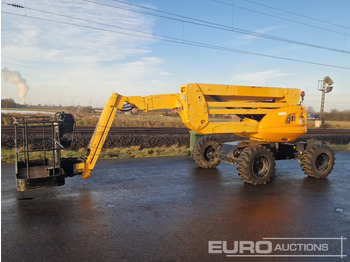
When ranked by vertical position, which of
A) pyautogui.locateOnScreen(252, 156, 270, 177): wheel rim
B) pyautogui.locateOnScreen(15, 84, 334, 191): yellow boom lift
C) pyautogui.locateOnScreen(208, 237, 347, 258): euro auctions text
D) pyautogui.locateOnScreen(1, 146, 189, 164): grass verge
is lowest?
pyautogui.locateOnScreen(208, 237, 347, 258): euro auctions text

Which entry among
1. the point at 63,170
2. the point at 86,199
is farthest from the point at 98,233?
the point at 63,170

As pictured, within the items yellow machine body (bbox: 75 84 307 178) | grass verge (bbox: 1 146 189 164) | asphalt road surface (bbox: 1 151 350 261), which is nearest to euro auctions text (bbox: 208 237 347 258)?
asphalt road surface (bbox: 1 151 350 261)

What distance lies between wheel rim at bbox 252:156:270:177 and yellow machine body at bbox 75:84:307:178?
82cm

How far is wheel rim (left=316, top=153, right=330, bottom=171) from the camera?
24.7 ft

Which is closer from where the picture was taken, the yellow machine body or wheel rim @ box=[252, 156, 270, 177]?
the yellow machine body

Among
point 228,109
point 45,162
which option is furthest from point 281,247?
point 45,162

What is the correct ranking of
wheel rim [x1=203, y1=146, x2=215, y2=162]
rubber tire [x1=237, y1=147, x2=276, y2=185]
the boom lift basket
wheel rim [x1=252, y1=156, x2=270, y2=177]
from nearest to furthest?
1. the boom lift basket
2. rubber tire [x1=237, y1=147, x2=276, y2=185]
3. wheel rim [x1=252, y1=156, x2=270, y2=177]
4. wheel rim [x1=203, y1=146, x2=215, y2=162]

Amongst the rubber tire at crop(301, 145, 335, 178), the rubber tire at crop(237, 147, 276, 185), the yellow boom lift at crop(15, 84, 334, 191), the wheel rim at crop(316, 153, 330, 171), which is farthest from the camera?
the wheel rim at crop(316, 153, 330, 171)

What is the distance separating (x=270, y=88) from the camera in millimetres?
7535

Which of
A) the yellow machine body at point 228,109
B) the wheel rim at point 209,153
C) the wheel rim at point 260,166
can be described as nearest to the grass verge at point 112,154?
the wheel rim at point 209,153

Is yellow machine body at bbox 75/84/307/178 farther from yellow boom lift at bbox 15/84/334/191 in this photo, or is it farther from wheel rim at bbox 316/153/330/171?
wheel rim at bbox 316/153/330/171

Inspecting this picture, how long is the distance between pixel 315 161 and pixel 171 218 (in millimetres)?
4930

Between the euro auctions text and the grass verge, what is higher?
the grass verge

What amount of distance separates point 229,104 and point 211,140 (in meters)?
1.70
